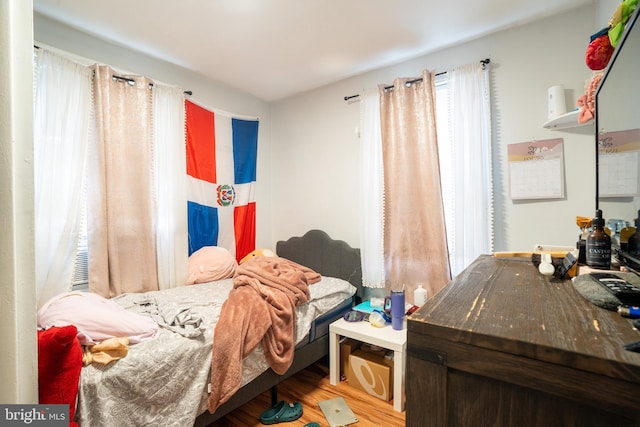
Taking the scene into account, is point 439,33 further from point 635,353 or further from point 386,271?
point 635,353

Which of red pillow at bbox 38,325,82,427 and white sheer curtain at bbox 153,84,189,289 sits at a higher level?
white sheer curtain at bbox 153,84,189,289

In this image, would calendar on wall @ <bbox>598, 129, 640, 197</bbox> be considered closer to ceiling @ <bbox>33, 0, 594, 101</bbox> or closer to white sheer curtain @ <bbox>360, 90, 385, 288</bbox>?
ceiling @ <bbox>33, 0, 594, 101</bbox>

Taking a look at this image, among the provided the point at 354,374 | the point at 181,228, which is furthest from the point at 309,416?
the point at 181,228

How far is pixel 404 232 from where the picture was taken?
93.5 inches

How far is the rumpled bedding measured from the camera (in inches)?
44.1

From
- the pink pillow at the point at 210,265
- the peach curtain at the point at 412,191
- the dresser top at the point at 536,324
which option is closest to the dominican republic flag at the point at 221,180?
the pink pillow at the point at 210,265

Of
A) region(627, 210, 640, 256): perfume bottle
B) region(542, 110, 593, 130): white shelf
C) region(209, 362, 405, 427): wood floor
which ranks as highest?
region(542, 110, 593, 130): white shelf

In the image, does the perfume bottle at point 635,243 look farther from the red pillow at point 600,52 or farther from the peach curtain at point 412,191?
the peach curtain at point 412,191

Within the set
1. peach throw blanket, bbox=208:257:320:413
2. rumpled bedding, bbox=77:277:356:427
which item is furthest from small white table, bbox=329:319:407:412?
rumpled bedding, bbox=77:277:356:427

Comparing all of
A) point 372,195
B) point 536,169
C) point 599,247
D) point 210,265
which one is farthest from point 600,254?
point 210,265

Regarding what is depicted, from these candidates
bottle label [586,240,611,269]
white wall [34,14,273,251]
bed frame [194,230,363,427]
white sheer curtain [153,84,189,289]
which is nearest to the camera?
bottle label [586,240,611,269]

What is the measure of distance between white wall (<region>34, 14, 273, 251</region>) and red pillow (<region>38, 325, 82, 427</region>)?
6.23 ft

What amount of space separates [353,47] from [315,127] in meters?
0.92

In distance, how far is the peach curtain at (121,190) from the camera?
80.3 inches
